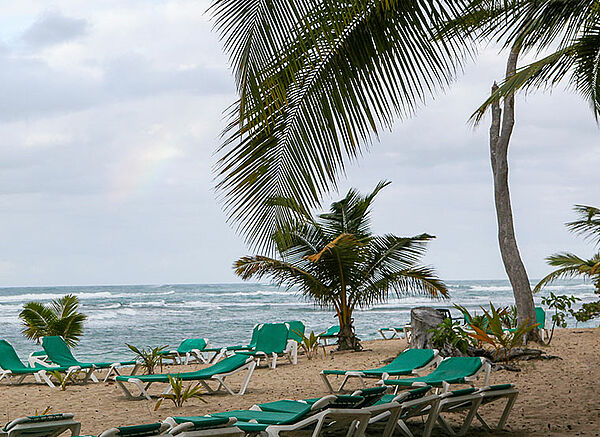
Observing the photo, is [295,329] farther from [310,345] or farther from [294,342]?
[294,342]

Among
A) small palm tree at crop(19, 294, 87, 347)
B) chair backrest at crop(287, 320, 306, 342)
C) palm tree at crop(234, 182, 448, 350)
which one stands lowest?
chair backrest at crop(287, 320, 306, 342)

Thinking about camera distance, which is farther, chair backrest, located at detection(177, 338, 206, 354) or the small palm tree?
the small palm tree

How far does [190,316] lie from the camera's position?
4144 centimetres

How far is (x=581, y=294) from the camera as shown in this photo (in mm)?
57125

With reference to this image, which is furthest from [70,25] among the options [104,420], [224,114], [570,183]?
[570,183]

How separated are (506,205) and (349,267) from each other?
3411 millimetres

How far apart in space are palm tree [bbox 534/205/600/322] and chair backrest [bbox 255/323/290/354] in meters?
6.65

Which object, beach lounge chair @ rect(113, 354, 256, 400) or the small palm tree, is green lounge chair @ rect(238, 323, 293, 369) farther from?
the small palm tree

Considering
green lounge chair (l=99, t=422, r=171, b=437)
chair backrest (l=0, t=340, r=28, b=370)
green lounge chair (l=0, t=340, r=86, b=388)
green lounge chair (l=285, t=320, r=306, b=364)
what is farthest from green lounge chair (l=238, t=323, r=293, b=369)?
green lounge chair (l=99, t=422, r=171, b=437)

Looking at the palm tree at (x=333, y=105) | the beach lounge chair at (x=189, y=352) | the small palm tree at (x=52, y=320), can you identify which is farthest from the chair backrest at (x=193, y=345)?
the palm tree at (x=333, y=105)

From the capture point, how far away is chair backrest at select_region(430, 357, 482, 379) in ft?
23.7

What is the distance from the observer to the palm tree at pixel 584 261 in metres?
14.8

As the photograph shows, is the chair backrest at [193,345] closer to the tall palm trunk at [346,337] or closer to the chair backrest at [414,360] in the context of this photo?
the tall palm trunk at [346,337]

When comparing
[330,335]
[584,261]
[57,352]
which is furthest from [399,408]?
[584,261]
